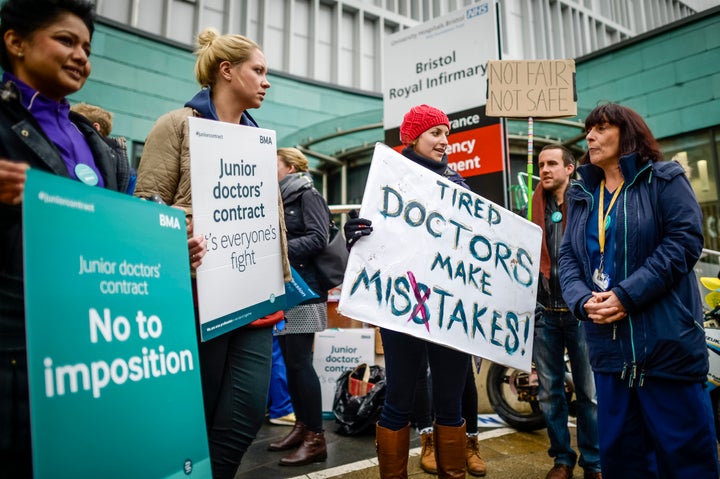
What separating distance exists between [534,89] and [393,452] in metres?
2.80

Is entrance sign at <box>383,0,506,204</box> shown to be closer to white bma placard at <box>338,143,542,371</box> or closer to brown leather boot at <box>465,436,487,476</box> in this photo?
white bma placard at <box>338,143,542,371</box>

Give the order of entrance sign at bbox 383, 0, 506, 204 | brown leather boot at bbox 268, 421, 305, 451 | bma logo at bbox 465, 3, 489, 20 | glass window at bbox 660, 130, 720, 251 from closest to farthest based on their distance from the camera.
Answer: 1. brown leather boot at bbox 268, 421, 305, 451
2. entrance sign at bbox 383, 0, 506, 204
3. bma logo at bbox 465, 3, 489, 20
4. glass window at bbox 660, 130, 720, 251

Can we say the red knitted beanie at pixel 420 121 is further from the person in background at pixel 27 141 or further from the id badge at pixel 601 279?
the person in background at pixel 27 141

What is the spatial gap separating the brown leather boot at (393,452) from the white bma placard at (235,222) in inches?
34.6

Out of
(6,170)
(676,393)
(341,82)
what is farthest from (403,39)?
(341,82)

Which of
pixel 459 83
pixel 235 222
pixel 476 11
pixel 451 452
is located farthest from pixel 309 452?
pixel 476 11

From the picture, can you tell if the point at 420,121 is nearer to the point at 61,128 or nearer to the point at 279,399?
the point at 61,128

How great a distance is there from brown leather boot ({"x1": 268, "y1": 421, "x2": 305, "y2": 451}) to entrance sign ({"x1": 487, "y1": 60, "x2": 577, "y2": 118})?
2.77 m

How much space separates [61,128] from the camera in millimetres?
1499

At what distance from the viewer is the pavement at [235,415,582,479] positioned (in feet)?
10.2

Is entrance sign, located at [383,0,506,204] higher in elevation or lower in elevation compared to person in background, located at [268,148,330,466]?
higher

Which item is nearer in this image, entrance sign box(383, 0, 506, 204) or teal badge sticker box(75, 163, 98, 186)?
teal badge sticker box(75, 163, 98, 186)

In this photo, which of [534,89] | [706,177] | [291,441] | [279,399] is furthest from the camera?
[706,177]

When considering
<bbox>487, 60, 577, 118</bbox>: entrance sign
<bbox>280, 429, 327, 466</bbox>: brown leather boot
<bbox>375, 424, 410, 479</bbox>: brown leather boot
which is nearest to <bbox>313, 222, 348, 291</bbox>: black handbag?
<bbox>280, 429, 327, 466</bbox>: brown leather boot
